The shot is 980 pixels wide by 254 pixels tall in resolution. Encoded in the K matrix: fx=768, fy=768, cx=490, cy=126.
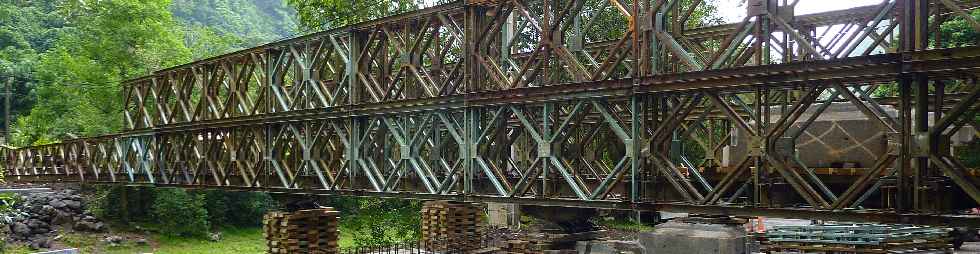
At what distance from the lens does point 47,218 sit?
27500 millimetres

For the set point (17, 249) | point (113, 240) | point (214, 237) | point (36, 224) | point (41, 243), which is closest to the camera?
point (17, 249)

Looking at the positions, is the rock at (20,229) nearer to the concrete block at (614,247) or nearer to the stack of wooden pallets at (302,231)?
the stack of wooden pallets at (302,231)

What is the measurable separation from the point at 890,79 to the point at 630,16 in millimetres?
3701

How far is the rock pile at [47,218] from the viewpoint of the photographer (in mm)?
25266

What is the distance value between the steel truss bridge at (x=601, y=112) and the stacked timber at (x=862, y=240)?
3.89 meters

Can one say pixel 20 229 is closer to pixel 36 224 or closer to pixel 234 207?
pixel 36 224

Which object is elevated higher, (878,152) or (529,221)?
(878,152)

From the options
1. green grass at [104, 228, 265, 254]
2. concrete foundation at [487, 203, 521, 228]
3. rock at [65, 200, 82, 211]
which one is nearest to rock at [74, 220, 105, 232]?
green grass at [104, 228, 265, 254]

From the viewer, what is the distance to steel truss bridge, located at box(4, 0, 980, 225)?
856 cm

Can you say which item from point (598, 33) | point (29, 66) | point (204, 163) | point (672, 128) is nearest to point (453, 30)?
point (672, 128)

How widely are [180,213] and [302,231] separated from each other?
44.0 feet

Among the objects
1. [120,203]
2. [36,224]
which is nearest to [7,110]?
[120,203]

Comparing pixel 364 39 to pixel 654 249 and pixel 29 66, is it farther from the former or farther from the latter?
pixel 29 66

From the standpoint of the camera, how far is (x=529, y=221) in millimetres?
36031
